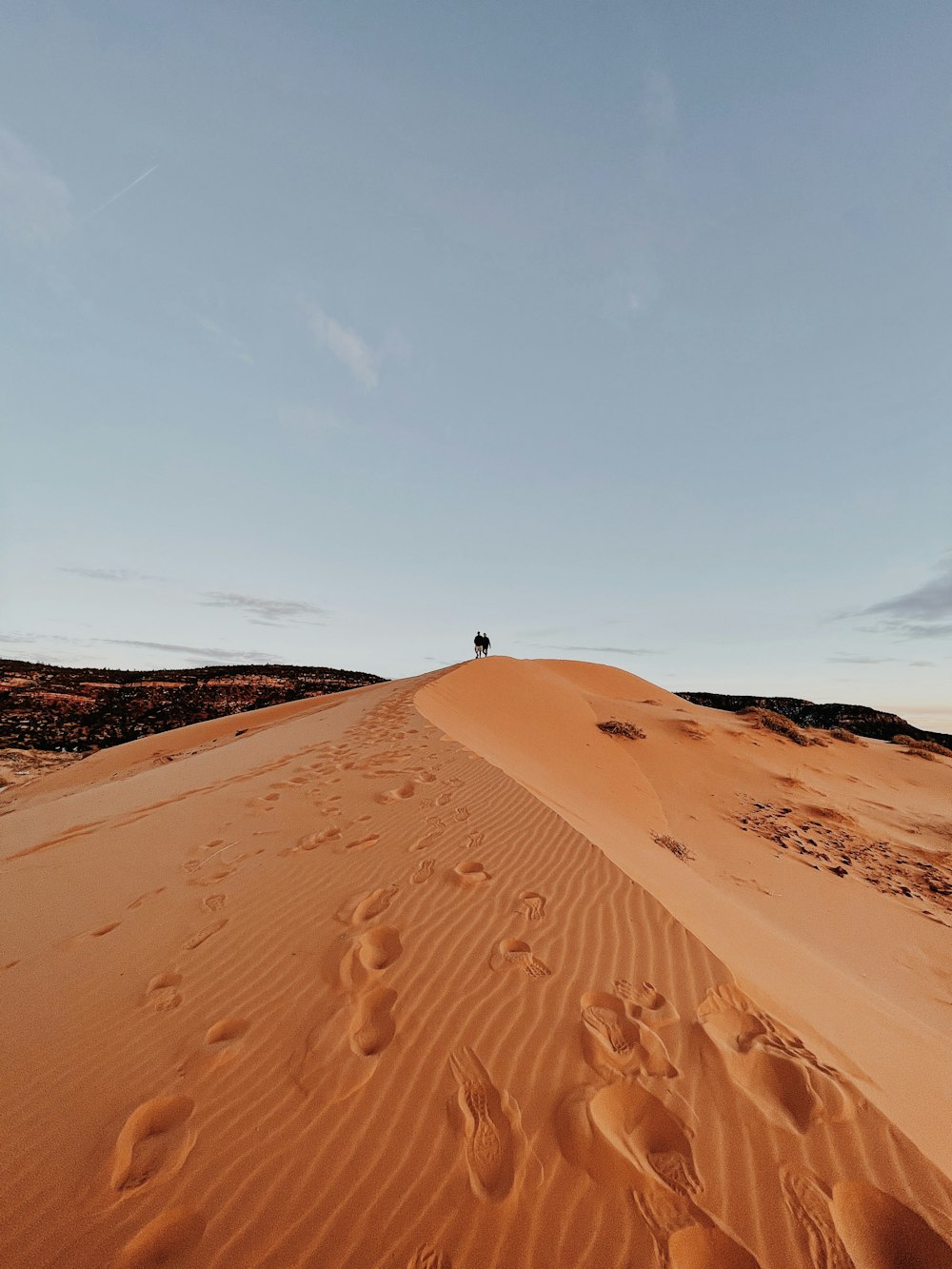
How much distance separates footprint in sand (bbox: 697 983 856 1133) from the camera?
2.24m

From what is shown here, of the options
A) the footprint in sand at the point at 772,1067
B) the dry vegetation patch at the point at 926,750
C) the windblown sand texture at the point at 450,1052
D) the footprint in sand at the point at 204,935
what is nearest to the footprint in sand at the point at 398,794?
the windblown sand texture at the point at 450,1052

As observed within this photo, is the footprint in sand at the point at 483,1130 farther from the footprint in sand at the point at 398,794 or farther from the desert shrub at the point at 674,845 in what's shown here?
the desert shrub at the point at 674,845

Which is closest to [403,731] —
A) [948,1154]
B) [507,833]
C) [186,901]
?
[507,833]

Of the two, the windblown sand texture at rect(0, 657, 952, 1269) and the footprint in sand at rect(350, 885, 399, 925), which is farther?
the footprint in sand at rect(350, 885, 399, 925)

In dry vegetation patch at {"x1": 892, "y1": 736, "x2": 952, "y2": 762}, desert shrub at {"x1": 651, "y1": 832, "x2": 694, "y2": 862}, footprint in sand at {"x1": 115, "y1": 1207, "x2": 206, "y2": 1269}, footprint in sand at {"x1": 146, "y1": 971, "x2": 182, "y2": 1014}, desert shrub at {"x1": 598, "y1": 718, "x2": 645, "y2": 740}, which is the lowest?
footprint in sand at {"x1": 115, "y1": 1207, "x2": 206, "y2": 1269}

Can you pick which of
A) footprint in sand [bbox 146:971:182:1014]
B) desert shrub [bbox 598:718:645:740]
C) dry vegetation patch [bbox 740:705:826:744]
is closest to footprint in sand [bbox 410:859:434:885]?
footprint in sand [bbox 146:971:182:1014]

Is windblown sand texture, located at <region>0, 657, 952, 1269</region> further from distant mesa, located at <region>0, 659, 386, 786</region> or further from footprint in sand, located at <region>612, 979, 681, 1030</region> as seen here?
distant mesa, located at <region>0, 659, 386, 786</region>

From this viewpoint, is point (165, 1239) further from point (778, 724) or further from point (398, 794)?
point (778, 724)

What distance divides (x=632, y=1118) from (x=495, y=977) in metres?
1.04

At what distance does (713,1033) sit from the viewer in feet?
8.65

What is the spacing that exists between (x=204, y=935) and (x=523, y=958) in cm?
239

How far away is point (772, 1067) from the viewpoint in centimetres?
247

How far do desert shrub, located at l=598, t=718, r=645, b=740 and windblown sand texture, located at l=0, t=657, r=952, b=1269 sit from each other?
7.62m

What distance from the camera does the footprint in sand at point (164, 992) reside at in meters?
3.07
